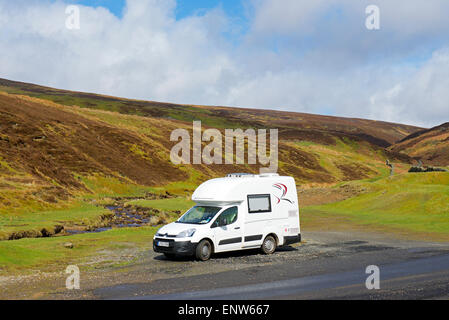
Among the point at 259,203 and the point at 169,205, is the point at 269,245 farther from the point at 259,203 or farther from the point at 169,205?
the point at 169,205

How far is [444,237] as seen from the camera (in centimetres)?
2694

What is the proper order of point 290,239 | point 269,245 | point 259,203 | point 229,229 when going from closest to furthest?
point 229,229 → point 259,203 → point 269,245 → point 290,239

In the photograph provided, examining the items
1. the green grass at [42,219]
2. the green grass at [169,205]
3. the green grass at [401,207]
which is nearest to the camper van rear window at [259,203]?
the green grass at [401,207]

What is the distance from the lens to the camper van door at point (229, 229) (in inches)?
776

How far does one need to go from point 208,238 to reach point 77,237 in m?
10.8

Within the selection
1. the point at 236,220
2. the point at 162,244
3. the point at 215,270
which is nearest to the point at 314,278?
the point at 215,270

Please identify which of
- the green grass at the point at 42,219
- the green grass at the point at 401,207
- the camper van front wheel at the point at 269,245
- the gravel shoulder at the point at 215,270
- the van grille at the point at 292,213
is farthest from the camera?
the green grass at the point at 401,207

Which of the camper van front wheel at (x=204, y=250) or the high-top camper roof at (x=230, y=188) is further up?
the high-top camper roof at (x=230, y=188)

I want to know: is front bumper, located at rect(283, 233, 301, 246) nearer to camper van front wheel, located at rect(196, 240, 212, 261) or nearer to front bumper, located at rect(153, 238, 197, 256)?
camper van front wheel, located at rect(196, 240, 212, 261)

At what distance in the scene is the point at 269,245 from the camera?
69.9 feet

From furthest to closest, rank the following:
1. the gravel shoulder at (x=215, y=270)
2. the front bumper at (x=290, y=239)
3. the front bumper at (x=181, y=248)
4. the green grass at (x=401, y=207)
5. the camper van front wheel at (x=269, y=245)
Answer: the green grass at (x=401, y=207) < the front bumper at (x=290, y=239) < the camper van front wheel at (x=269, y=245) < the front bumper at (x=181, y=248) < the gravel shoulder at (x=215, y=270)

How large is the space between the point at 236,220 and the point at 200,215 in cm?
156

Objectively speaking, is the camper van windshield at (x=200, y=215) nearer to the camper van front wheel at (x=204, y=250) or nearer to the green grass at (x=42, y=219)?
the camper van front wheel at (x=204, y=250)

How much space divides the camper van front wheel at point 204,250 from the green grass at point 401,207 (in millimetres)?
14948
